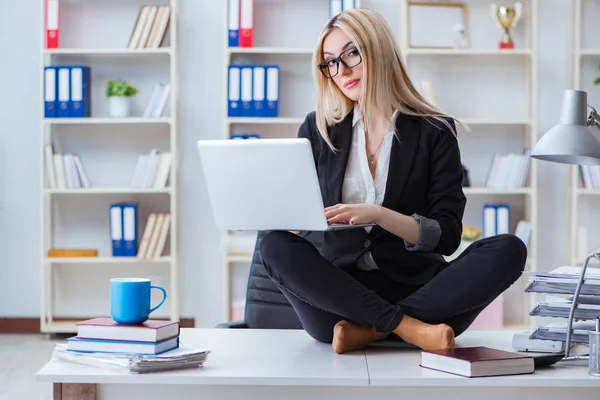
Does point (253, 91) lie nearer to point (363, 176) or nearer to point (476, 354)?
point (363, 176)

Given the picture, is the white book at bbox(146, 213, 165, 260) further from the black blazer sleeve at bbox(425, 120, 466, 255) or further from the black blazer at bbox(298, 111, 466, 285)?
the black blazer sleeve at bbox(425, 120, 466, 255)

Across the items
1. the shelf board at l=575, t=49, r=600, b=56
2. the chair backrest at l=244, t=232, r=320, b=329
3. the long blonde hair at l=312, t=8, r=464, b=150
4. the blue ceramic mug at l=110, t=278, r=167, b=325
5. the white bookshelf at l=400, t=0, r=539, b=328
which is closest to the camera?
the blue ceramic mug at l=110, t=278, r=167, b=325

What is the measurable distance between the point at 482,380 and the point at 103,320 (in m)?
0.76

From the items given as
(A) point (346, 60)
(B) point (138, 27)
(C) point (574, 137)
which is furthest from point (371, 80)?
(B) point (138, 27)

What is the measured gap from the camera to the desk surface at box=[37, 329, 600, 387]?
1530 millimetres

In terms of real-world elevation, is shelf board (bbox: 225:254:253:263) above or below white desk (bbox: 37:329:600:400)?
below

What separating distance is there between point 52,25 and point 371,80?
2.59 metres

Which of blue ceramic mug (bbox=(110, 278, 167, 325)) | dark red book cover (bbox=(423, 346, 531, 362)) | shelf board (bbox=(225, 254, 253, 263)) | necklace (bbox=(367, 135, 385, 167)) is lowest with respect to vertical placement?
shelf board (bbox=(225, 254, 253, 263))

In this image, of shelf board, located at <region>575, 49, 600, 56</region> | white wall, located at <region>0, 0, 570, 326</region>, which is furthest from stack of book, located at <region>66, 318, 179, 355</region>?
shelf board, located at <region>575, 49, 600, 56</region>

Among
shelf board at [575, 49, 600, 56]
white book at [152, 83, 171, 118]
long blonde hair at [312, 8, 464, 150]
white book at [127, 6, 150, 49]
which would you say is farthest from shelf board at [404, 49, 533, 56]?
long blonde hair at [312, 8, 464, 150]

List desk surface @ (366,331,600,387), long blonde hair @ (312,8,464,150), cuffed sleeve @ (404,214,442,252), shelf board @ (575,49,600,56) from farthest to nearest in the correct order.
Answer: shelf board @ (575,49,600,56) < long blonde hair @ (312,8,464,150) < cuffed sleeve @ (404,214,442,252) < desk surface @ (366,331,600,387)

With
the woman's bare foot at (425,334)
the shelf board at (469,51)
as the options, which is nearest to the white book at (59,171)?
the shelf board at (469,51)

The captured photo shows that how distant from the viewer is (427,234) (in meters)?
1.97

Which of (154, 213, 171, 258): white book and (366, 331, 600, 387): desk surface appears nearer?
(366, 331, 600, 387): desk surface
